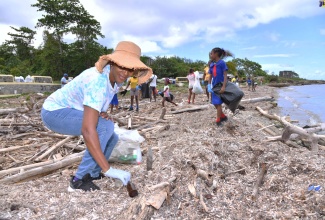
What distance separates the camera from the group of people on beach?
2.52 metres

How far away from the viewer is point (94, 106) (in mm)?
2510

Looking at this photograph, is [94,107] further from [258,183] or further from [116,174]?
[258,183]

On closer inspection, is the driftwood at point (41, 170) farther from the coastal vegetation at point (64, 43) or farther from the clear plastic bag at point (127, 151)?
Answer: the coastal vegetation at point (64, 43)

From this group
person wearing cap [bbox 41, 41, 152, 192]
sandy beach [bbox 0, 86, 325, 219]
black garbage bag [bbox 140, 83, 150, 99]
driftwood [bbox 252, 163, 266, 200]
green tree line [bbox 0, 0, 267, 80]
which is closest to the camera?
person wearing cap [bbox 41, 41, 152, 192]

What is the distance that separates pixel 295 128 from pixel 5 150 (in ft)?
17.0

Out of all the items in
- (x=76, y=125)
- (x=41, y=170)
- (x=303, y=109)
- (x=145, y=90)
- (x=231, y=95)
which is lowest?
(x=303, y=109)

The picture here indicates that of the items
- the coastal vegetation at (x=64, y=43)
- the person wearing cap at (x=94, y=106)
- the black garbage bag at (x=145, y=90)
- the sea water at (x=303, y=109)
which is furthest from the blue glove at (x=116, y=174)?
the coastal vegetation at (x=64, y=43)

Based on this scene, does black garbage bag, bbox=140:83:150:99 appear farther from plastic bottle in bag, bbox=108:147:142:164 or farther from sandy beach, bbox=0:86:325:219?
plastic bottle in bag, bbox=108:147:142:164

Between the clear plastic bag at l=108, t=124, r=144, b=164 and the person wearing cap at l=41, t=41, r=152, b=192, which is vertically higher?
the person wearing cap at l=41, t=41, r=152, b=192

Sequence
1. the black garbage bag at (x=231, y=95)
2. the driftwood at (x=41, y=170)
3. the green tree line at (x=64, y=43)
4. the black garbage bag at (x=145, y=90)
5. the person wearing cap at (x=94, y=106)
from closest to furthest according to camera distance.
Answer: the person wearing cap at (x=94, y=106)
the driftwood at (x=41, y=170)
the black garbage bag at (x=231, y=95)
the black garbage bag at (x=145, y=90)
the green tree line at (x=64, y=43)

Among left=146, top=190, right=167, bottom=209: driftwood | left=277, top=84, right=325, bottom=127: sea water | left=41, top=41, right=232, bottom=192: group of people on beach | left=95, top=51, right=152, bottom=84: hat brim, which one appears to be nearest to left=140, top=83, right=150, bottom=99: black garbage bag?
left=277, top=84, right=325, bottom=127: sea water

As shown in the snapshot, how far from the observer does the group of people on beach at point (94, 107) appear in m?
2.52

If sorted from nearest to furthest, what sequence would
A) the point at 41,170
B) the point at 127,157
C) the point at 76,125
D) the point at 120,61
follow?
the point at 120,61 → the point at 76,125 → the point at 41,170 → the point at 127,157

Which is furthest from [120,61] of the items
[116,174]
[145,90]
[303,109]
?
[303,109]
